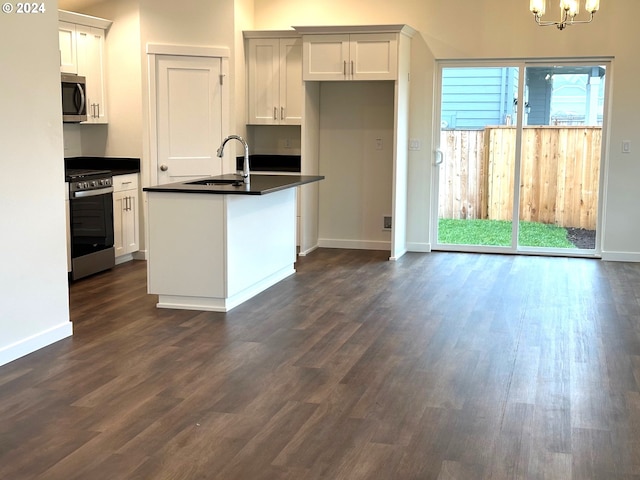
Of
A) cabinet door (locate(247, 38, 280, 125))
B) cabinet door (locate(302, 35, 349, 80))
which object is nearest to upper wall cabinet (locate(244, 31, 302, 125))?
cabinet door (locate(247, 38, 280, 125))

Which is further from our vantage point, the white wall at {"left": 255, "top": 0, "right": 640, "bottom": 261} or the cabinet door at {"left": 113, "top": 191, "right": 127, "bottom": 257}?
the white wall at {"left": 255, "top": 0, "right": 640, "bottom": 261}

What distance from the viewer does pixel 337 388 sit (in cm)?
396

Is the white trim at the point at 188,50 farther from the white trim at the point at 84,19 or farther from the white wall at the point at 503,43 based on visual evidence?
the white wall at the point at 503,43

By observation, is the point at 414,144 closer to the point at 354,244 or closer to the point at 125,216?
the point at 354,244

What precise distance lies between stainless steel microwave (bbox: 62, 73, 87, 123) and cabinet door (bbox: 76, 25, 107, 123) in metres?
0.23

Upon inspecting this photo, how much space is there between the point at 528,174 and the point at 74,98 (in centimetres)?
464

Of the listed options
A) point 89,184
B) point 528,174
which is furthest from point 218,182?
point 528,174

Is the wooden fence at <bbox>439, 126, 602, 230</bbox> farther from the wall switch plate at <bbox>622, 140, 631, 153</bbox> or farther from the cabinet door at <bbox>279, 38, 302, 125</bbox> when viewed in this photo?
the cabinet door at <bbox>279, 38, 302, 125</bbox>

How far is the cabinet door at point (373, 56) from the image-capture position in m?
7.64

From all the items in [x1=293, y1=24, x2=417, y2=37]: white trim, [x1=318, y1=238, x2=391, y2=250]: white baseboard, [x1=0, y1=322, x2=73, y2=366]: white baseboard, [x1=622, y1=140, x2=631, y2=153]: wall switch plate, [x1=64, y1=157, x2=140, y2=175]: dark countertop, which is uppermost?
[x1=293, y1=24, x2=417, y2=37]: white trim

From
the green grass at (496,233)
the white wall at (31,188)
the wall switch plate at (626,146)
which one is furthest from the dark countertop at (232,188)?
A: the wall switch plate at (626,146)

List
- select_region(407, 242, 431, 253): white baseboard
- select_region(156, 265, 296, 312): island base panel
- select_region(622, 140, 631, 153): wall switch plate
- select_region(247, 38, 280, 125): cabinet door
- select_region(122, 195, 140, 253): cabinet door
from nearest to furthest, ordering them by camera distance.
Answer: select_region(156, 265, 296, 312): island base panel < select_region(122, 195, 140, 253): cabinet door < select_region(622, 140, 631, 153): wall switch plate < select_region(247, 38, 280, 125): cabinet door < select_region(407, 242, 431, 253): white baseboard

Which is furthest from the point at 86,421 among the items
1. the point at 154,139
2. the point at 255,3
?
the point at 255,3

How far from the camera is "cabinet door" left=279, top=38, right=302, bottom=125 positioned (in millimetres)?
8133
